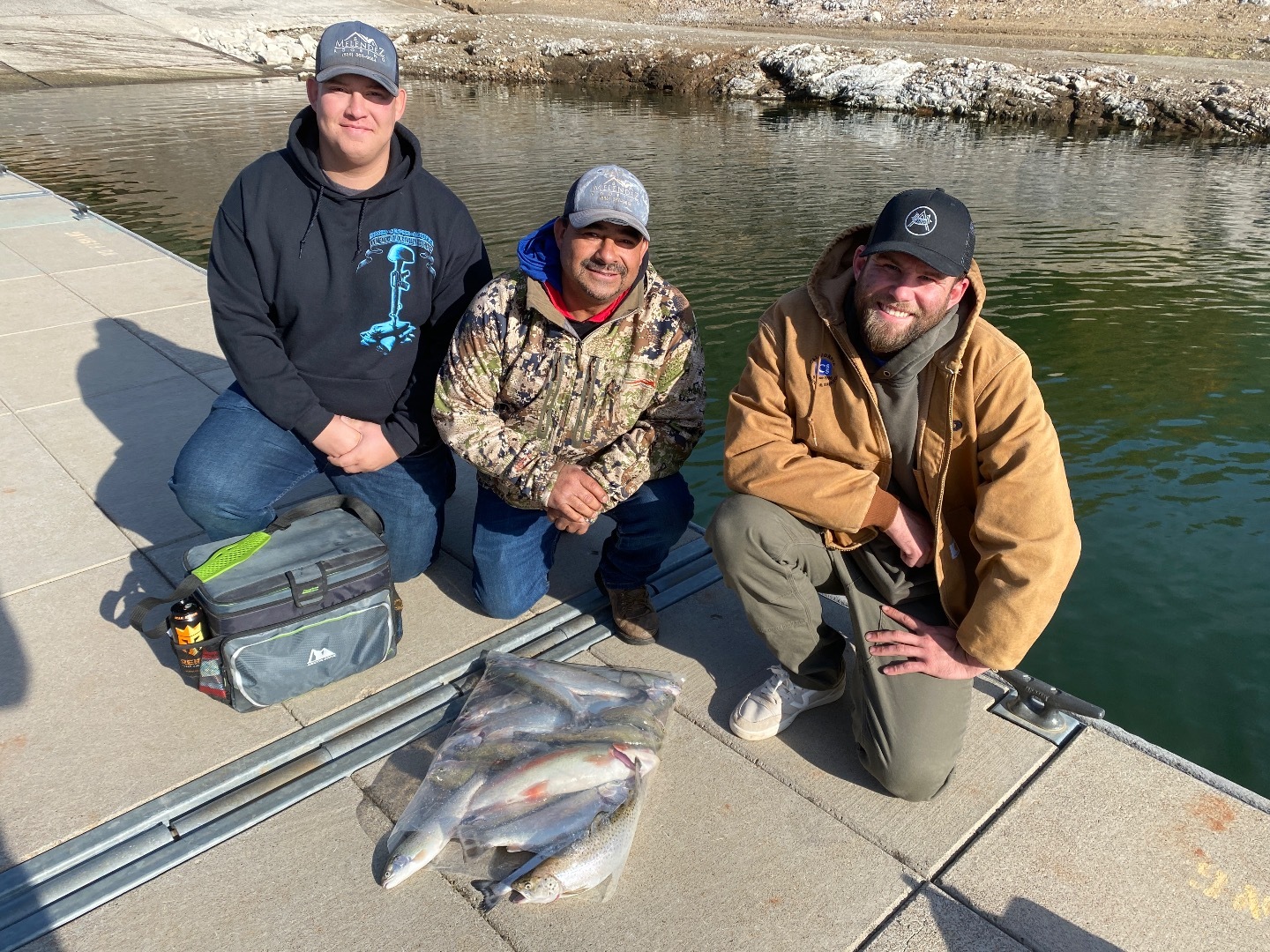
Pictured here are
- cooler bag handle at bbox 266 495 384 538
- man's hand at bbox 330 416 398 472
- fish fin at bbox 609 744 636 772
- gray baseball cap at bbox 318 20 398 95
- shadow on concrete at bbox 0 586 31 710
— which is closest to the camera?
fish fin at bbox 609 744 636 772

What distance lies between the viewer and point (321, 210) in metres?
3.34

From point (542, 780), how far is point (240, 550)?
128 cm

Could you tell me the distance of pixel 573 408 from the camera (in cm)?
323

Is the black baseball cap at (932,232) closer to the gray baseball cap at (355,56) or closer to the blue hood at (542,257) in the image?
the blue hood at (542,257)

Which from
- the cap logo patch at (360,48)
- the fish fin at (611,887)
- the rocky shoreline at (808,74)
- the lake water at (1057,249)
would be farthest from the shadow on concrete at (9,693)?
the rocky shoreline at (808,74)

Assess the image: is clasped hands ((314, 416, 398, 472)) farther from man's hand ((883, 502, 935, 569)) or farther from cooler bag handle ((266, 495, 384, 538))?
man's hand ((883, 502, 935, 569))

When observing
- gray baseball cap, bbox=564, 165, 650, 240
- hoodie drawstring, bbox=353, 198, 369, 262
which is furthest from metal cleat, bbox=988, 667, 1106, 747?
hoodie drawstring, bbox=353, 198, 369, 262

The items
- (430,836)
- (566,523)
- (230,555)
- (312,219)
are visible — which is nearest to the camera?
(430,836)

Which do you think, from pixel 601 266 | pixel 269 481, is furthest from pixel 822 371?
pixel 269 481

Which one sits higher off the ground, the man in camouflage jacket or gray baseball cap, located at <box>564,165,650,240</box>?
gray baseball cap, located at <box>564,165,650,240</box>

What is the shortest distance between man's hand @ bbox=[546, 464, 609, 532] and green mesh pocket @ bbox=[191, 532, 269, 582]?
0.97 meters

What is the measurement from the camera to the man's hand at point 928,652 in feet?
8.72

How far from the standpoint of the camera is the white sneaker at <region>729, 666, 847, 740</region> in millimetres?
2846

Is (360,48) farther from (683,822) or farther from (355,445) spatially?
(683,822)
